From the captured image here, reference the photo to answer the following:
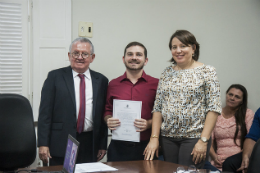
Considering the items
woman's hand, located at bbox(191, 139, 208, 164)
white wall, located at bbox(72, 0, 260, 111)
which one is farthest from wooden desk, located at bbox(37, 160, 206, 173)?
white wall, located at bbox(72, 0, 260, 111)

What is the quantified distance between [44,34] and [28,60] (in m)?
0.33

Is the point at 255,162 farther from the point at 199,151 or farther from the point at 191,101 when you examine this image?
the point at 191,101

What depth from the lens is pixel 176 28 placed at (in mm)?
3496

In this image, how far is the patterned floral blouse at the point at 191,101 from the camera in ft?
6.13

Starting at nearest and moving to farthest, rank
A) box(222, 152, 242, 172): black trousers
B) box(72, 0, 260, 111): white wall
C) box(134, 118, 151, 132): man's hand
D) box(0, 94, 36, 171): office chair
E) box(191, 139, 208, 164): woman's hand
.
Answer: box(191, 139, 208, 164): woman's hand
box(0, 94, 36, 171): office chair
box(134, 118, 151, 132): man's hand
box(222, 152, 242, 172): black trousers
box(72, 0, 260, 111): white wall

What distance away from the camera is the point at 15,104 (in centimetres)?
201

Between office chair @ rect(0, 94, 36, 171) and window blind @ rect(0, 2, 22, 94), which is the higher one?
window blind @ rect(0, 2, 22, 94)

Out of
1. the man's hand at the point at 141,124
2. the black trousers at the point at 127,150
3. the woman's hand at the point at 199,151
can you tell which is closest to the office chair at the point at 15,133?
the black trousers at the point at 127,150

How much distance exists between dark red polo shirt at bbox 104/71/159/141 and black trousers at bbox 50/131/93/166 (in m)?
0.25

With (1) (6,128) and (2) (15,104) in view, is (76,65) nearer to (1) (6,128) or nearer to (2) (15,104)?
(2) (15,104)

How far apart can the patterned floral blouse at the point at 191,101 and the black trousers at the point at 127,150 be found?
0.37 meters

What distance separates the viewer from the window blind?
9.29 feet

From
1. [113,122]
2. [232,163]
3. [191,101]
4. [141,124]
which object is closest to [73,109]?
[113,122]

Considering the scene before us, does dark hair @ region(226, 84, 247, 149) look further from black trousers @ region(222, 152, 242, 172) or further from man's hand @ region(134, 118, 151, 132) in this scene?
man's hand @ region(134, 118, 151, 132)
